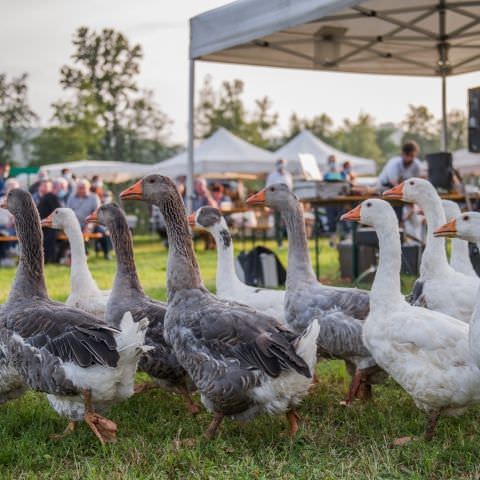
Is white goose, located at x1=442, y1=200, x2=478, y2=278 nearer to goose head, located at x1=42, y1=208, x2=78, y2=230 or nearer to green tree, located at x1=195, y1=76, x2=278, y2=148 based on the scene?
goose head, located at x1=42, y1=208, x2=78, y2=230

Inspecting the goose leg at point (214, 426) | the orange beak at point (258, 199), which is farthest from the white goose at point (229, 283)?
the goose leg at point (214, 426)

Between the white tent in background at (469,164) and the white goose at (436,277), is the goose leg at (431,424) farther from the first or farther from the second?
the white tent in background at (469,164)

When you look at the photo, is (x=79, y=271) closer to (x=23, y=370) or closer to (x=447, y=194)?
(x=23, y=370)

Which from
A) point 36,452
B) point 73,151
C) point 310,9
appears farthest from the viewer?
point 73,151

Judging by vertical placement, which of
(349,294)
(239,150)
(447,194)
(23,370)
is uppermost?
(239,150)

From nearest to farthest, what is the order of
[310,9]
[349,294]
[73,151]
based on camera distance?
[349,294] → [310,9] → [73,151]

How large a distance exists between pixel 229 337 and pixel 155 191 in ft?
3.85

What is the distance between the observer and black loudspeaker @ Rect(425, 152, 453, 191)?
8641 mm

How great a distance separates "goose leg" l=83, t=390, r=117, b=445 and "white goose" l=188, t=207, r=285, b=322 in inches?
74.5

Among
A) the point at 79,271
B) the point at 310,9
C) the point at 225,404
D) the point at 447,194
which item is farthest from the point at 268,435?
the point at 447,194

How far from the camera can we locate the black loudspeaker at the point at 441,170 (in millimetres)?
8641

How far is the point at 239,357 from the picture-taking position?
3.87m

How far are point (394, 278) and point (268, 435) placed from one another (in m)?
1.16

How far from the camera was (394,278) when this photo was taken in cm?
415
